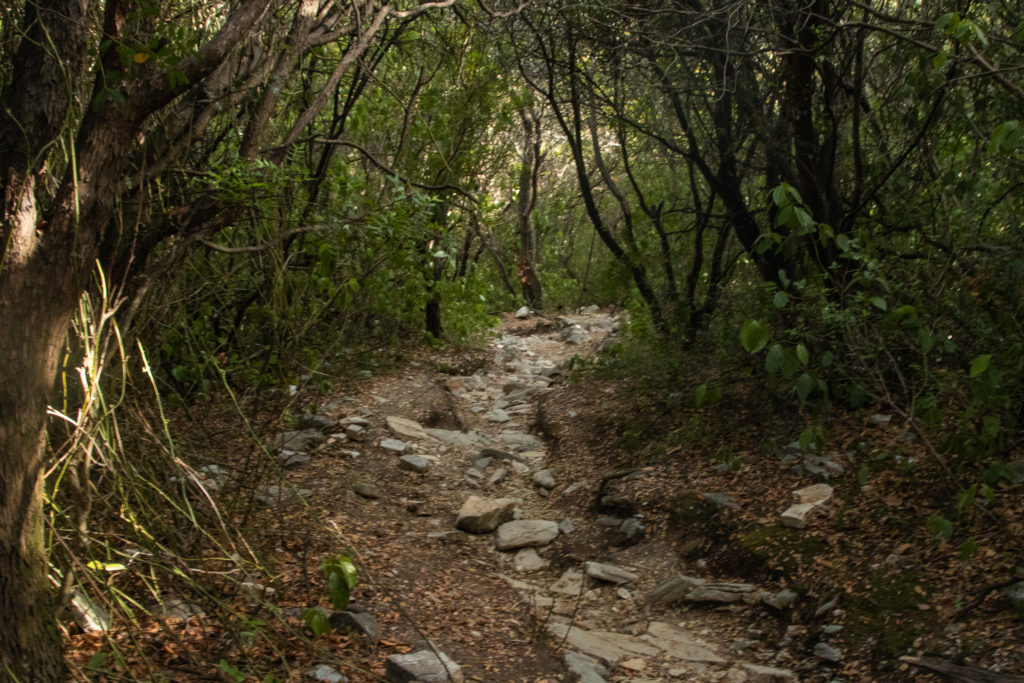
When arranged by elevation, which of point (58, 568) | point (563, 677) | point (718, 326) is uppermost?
point (718, 326)

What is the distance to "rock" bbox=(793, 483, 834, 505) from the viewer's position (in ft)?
14.6

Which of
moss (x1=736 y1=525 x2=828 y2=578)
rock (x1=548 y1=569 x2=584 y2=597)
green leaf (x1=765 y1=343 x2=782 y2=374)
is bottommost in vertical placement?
rock (x1=548 y1=569 x2=584 y2=597)

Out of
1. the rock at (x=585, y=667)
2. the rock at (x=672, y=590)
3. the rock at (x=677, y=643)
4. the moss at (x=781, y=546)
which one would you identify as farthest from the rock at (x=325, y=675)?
the moss at (x=781, y=546)

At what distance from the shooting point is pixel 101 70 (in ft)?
8.58

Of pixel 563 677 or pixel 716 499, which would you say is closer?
pixel 563 677

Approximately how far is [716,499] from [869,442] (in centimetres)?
A: 94

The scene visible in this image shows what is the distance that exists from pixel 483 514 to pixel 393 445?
138cm

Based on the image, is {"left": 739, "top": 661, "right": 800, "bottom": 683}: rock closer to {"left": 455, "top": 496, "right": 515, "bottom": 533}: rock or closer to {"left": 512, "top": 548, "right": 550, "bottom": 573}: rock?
{"left": 512, "top": 548, "right": 550, "bottom": 573}: rock

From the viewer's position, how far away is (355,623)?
137 inches

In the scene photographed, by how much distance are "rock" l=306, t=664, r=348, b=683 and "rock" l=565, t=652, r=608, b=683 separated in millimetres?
971

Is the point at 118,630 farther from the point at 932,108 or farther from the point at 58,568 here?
the point at 932,108

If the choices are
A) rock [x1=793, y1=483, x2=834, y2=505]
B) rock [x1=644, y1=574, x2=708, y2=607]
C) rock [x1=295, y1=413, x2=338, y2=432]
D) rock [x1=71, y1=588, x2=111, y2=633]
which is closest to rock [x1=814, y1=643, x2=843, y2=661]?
rock [x1=644, y1=574, x2=708, y2=607]

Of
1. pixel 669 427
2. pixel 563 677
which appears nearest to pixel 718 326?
pixel 669 427

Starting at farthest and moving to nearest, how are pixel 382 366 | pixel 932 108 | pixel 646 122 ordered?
pixel 382 366, pixel 646 122, pixel 932 108
